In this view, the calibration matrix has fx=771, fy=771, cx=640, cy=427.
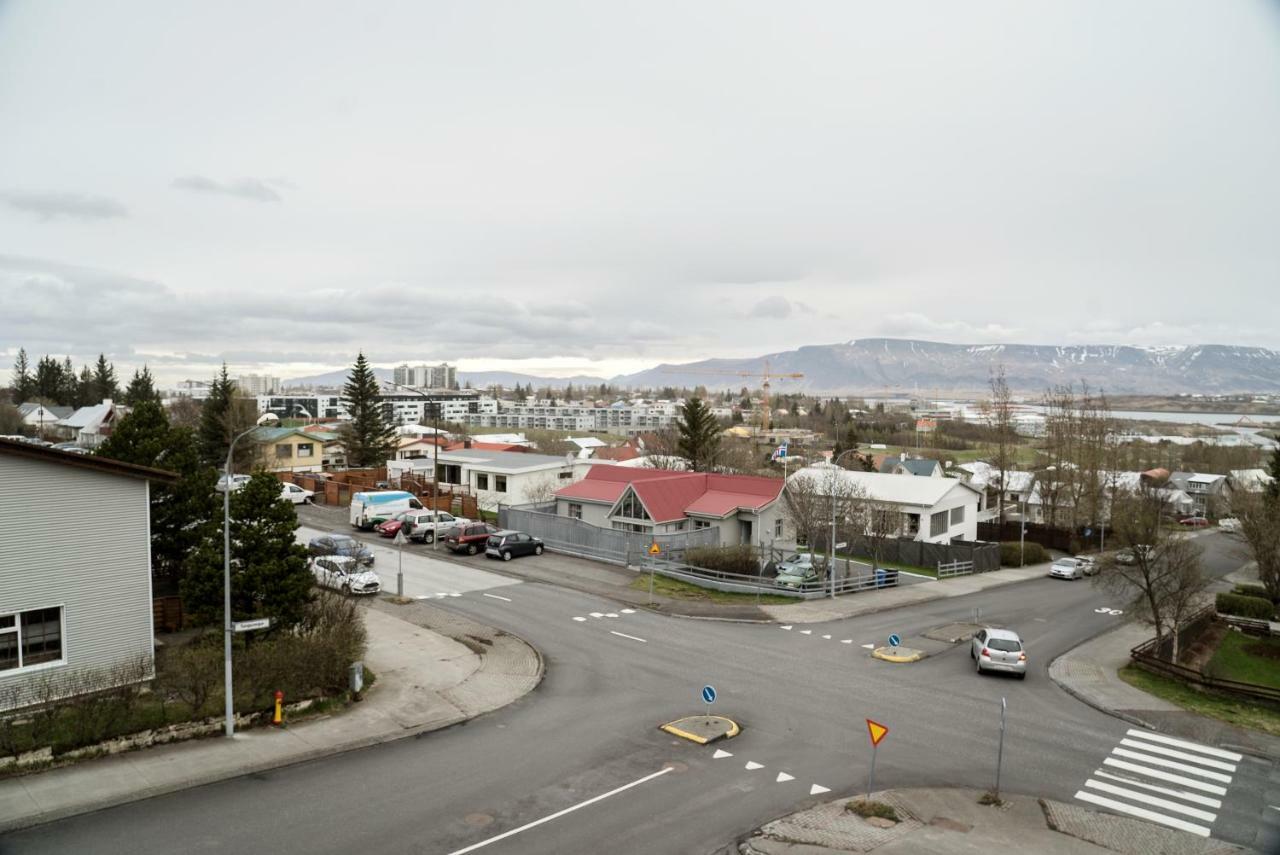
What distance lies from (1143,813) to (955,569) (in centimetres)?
3282

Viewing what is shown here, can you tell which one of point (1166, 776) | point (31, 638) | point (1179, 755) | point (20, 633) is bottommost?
point (1179, 755)

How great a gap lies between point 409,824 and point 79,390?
163 meters

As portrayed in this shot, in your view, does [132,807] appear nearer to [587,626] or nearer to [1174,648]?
[587,626]

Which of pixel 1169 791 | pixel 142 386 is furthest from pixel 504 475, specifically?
pixel 142 386

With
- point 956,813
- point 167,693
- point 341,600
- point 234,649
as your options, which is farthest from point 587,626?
point 956,813

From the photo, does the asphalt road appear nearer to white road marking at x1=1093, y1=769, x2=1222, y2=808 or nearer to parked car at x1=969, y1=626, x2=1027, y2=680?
white road marking at x1=1093, y1=769, x2=1222, y2=808

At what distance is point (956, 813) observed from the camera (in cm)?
1397

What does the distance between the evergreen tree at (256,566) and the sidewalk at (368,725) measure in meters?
3.22

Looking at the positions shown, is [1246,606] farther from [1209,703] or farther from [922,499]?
[1209,703]

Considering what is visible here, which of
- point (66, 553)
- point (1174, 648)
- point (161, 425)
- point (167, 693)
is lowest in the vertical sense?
point (1174, 648)

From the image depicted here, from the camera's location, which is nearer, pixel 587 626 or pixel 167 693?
pixel 167 693

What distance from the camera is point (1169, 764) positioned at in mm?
17109

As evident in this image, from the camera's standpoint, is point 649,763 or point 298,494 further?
point 298,494

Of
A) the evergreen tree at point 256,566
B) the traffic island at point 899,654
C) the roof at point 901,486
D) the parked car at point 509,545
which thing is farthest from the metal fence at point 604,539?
the evergreen tree at point 256,566
